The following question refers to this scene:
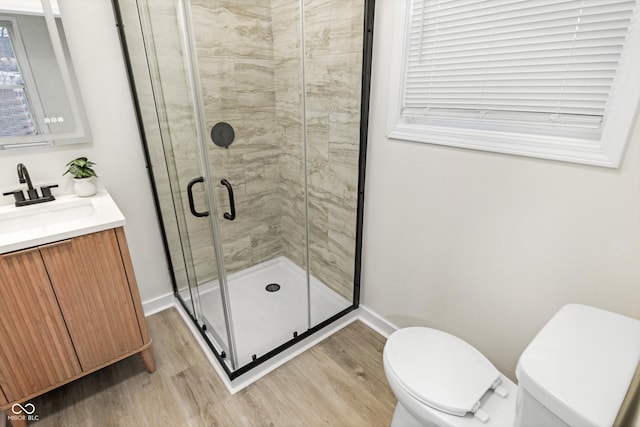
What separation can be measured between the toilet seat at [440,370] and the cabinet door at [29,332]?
145 cm

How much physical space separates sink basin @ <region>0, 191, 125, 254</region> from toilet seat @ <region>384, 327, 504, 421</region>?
4.44 feet

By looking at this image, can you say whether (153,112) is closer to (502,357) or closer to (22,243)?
(22,243)

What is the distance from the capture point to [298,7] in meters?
1.92

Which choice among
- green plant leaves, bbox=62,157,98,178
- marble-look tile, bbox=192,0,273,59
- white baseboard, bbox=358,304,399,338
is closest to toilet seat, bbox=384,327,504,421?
white baseboard, bbox=358,304,399,338

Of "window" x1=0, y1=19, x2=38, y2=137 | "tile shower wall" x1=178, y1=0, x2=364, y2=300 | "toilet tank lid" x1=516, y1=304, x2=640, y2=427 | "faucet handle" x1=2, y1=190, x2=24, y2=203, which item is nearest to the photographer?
"toilet tank lid" x1=516, y1=304, x2=640, y2=427

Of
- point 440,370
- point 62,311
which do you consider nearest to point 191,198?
point 62,311

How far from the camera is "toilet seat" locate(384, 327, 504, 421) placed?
1.12 meters

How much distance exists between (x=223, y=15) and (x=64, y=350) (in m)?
2.00

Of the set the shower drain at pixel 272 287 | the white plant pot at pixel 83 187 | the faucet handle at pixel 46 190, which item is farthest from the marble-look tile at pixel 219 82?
the shower drain at pixel 272 287

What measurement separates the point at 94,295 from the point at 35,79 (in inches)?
43.2

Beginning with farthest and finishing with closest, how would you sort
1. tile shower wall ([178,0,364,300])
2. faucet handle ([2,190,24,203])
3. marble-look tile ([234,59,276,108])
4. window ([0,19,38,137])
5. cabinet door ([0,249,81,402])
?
marble-look tile ([234,59,276,108]) → tile shower wall ([178,0,364,300]) → faucet handle ([2,190,24,203]) → window ([0,19,38,137]) → cabinet door ([0,249,81,402])

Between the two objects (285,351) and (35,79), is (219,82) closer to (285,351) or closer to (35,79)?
(35,79)

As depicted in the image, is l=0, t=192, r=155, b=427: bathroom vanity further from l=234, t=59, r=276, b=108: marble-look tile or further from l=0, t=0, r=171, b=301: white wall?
l=234, t=59, r=276, b=108: marble-look tile

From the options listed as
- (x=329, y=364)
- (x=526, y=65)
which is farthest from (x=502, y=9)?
(x=329, y=364)
